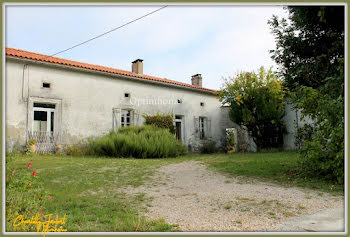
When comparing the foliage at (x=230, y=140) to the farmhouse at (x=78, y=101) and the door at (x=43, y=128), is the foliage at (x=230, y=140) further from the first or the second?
the door at (x=43, y=128)

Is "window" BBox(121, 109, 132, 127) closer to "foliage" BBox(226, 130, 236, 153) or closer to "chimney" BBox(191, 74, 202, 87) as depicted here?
"chimney" BBox(191, 74, 202, 87)

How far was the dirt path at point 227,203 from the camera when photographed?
11.8 ft

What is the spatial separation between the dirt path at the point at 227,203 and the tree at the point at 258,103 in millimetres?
10306

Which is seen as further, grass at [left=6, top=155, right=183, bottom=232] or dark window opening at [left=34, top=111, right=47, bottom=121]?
dark window opening at [left=34, top=111, right=47, bottom=121]

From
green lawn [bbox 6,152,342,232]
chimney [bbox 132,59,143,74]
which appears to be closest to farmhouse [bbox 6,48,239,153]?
chimney [bbox 132,59,143,74]

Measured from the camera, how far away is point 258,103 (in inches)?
630

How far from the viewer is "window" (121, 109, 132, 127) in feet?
50.1

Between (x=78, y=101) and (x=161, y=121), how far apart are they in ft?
15.1

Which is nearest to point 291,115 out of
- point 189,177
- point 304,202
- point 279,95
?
point 279,95

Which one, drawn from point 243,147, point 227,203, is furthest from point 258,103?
point 227,203

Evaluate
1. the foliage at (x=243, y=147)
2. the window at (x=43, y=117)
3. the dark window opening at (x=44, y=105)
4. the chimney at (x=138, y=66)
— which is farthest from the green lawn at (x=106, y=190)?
the chimney at (x=138, y=66)

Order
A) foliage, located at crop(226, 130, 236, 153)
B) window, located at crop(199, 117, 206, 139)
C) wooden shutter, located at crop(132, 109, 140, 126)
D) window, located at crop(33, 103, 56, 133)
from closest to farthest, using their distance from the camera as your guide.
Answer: window, located at crop(33, 103, 56, 133), wooden shutter, located at crop(132, 109, 140, 126), window, located at crop(199, 117, 206, 139), foliage, located at crop(226, 130, 236, 153)

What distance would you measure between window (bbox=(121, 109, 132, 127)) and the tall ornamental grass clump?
207cm

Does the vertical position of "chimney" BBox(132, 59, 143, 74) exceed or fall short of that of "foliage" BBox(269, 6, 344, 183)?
it exceeds it
